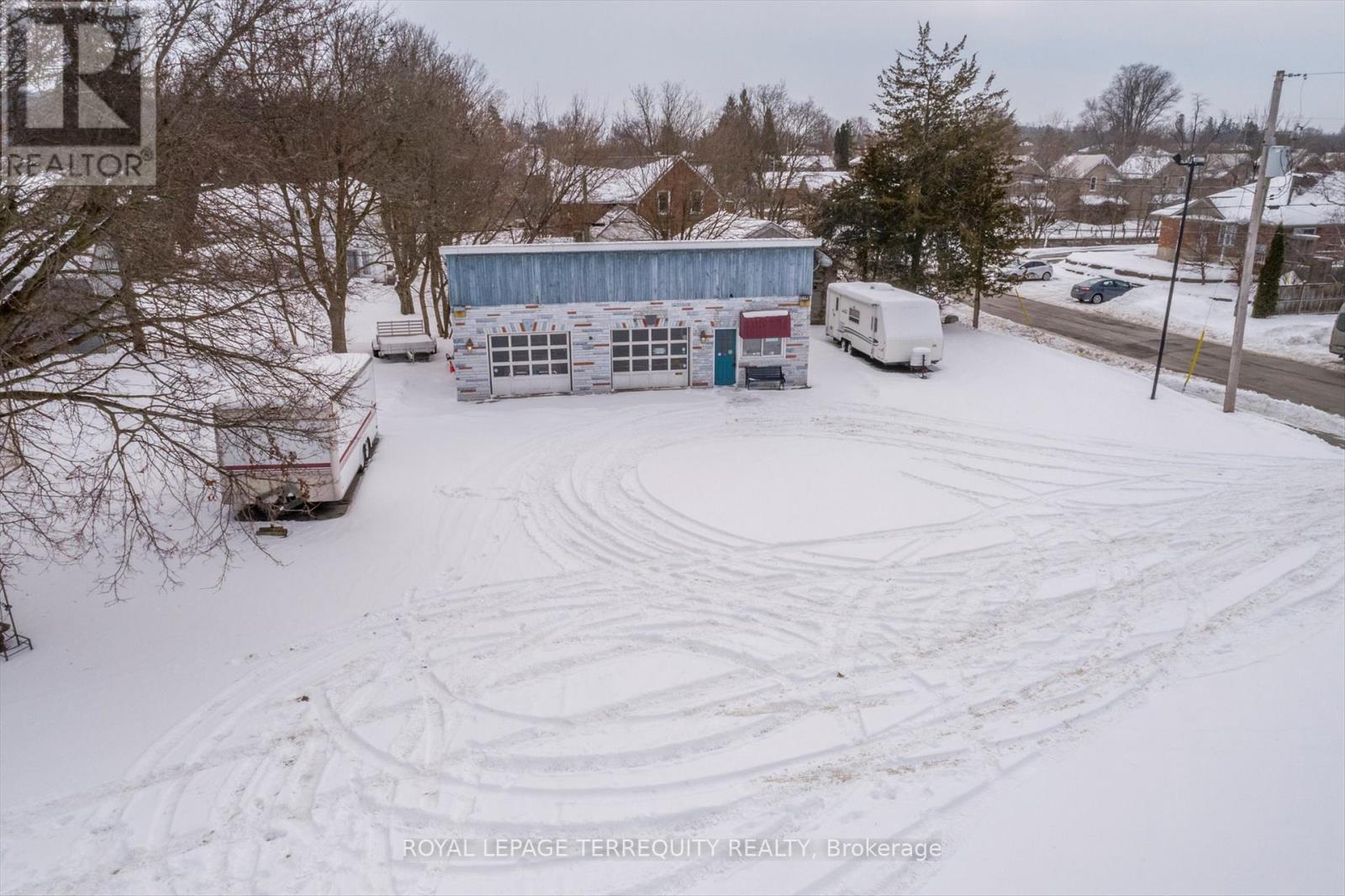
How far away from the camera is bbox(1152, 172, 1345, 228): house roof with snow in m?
41.3

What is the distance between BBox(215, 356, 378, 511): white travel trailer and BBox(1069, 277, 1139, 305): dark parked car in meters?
35.0

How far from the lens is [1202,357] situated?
27.9 m

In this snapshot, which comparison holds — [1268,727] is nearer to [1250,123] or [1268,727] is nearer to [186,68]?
[186,68]

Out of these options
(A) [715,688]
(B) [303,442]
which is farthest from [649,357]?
(A) [715,688]

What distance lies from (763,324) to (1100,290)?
25213mm

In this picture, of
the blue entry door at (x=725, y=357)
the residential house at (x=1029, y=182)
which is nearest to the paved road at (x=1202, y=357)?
the blue entry door at (x=725, y=357)

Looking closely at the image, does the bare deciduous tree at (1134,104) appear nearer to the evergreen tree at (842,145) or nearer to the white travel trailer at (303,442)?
the evergreen tree at (842,145)

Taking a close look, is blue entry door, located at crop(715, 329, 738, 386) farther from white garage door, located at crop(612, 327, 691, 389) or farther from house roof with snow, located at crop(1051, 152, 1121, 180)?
house roof with snow, located at crop(1051, 152, 1121, 180)

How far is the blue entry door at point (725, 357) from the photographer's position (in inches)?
893

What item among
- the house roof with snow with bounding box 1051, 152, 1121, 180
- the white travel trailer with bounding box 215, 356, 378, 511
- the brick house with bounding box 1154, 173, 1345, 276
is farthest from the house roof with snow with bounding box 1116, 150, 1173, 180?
the white travel trailer with bounding box 215, 356, 378, 511

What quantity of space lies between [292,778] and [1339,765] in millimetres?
10904

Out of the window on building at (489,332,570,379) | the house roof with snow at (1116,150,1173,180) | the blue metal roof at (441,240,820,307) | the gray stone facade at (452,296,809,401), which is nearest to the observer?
the blue metal roof at (441,240,820,307)

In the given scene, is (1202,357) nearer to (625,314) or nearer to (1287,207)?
(625,314)

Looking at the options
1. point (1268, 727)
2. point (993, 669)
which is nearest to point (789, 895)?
point (993, 669)
